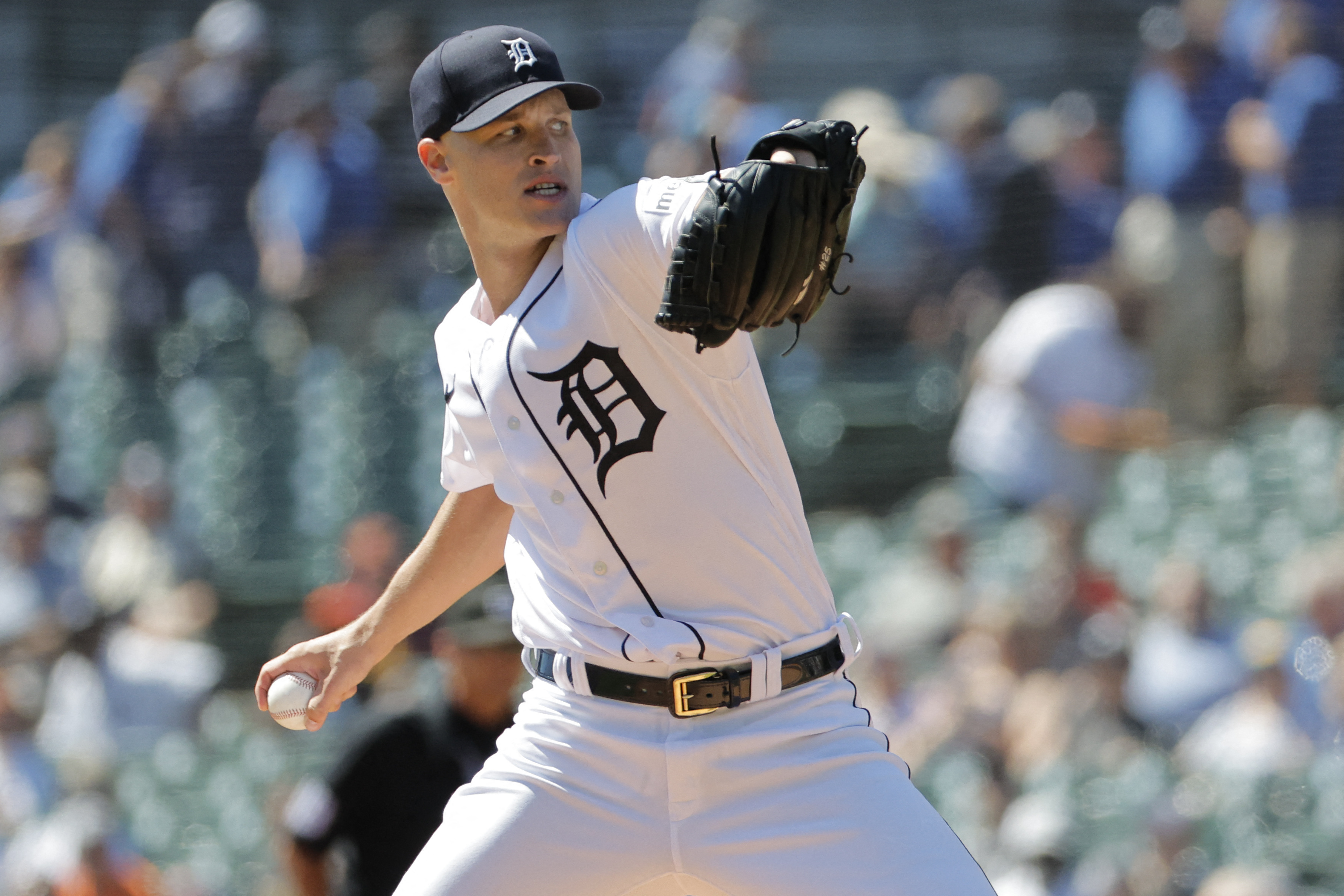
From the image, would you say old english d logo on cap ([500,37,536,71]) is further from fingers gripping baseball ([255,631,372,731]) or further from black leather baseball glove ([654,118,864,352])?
fingers gripping baseball ([255,631,372,731])

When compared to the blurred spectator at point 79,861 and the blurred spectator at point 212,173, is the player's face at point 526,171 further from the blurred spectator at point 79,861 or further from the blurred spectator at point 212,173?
the blurred spectator at point 212,173

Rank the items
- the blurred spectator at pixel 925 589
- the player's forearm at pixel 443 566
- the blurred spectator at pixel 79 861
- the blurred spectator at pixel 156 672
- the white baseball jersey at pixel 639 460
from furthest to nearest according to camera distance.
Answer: the blurred spectator at pixel 156 672, the blurred spectator at pixel 925 589, the blurred spectator at pixel 79 861, the player's forearm at pixel 443 566, the white baseball jersey at pixel 639 460

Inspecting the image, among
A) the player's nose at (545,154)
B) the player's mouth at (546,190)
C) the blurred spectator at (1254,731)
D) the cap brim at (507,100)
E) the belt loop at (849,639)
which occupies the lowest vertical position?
the blurred spectator at (1254,731)

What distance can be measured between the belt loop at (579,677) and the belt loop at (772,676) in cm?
25

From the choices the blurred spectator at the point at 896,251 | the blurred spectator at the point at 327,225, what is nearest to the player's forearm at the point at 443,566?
the blurred spectator at the point at 896,251

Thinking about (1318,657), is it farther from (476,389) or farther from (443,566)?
(476,389)

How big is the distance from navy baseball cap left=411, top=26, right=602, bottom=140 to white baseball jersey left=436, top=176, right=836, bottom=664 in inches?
8.7

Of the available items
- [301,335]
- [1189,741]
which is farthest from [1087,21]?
[301,335]

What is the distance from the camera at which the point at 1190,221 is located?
614cm

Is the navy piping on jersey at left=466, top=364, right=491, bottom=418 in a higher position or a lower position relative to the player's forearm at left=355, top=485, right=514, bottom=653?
higher

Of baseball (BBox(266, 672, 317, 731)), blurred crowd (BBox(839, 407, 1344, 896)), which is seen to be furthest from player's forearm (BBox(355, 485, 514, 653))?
blurred crowd (BBox(839, 407, 1344, 896))

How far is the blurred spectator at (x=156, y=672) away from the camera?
662 centimetres

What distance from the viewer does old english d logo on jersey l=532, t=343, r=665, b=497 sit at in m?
2.28

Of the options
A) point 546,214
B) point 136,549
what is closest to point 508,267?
point 546,214
